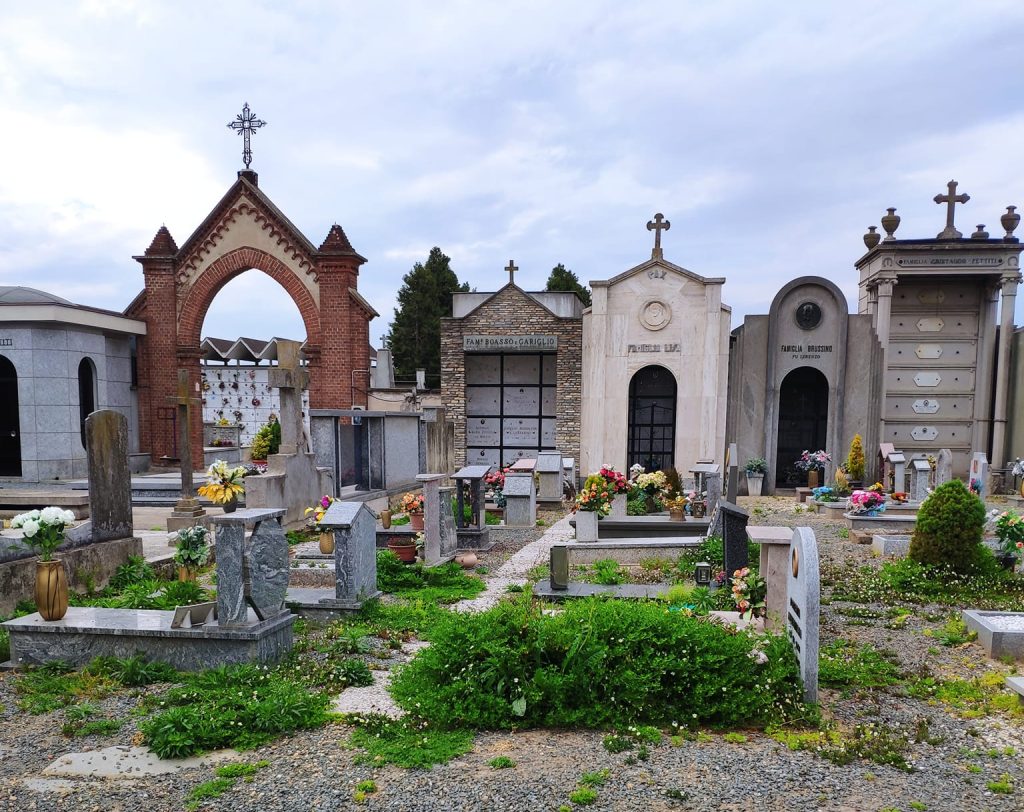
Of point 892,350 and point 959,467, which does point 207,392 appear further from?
point 959,467

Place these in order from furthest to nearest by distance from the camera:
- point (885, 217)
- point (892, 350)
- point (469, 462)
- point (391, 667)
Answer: point (469, 462), point (892, 350), point (885, 217), point (391, 667)

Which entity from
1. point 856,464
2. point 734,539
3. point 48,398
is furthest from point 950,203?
point 48,398

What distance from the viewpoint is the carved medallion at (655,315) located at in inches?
640

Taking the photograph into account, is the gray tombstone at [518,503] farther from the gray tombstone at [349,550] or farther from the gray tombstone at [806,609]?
the gray tombstone at [806,609]

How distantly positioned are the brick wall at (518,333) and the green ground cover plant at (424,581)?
8675mm

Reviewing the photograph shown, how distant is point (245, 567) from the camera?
17.4ft

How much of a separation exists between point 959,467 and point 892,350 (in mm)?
3204

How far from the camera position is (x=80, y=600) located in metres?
7.05

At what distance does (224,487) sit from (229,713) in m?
6.16

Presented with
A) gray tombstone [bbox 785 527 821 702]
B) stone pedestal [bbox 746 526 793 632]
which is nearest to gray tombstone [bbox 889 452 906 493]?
stone pedestal [bbox 746 526 793 632]

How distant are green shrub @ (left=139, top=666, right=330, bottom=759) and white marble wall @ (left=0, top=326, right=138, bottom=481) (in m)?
13.3

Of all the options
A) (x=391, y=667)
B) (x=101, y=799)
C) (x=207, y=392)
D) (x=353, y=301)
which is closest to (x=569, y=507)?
(x=353, y=301)

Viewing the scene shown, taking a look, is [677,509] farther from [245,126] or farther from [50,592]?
[245,126]

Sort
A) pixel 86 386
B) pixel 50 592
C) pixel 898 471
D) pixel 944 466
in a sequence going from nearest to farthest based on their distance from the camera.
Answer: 1. pixel 50 592
2. pixel 944 466
3. pixel 898 471
4. pixel 86 386
